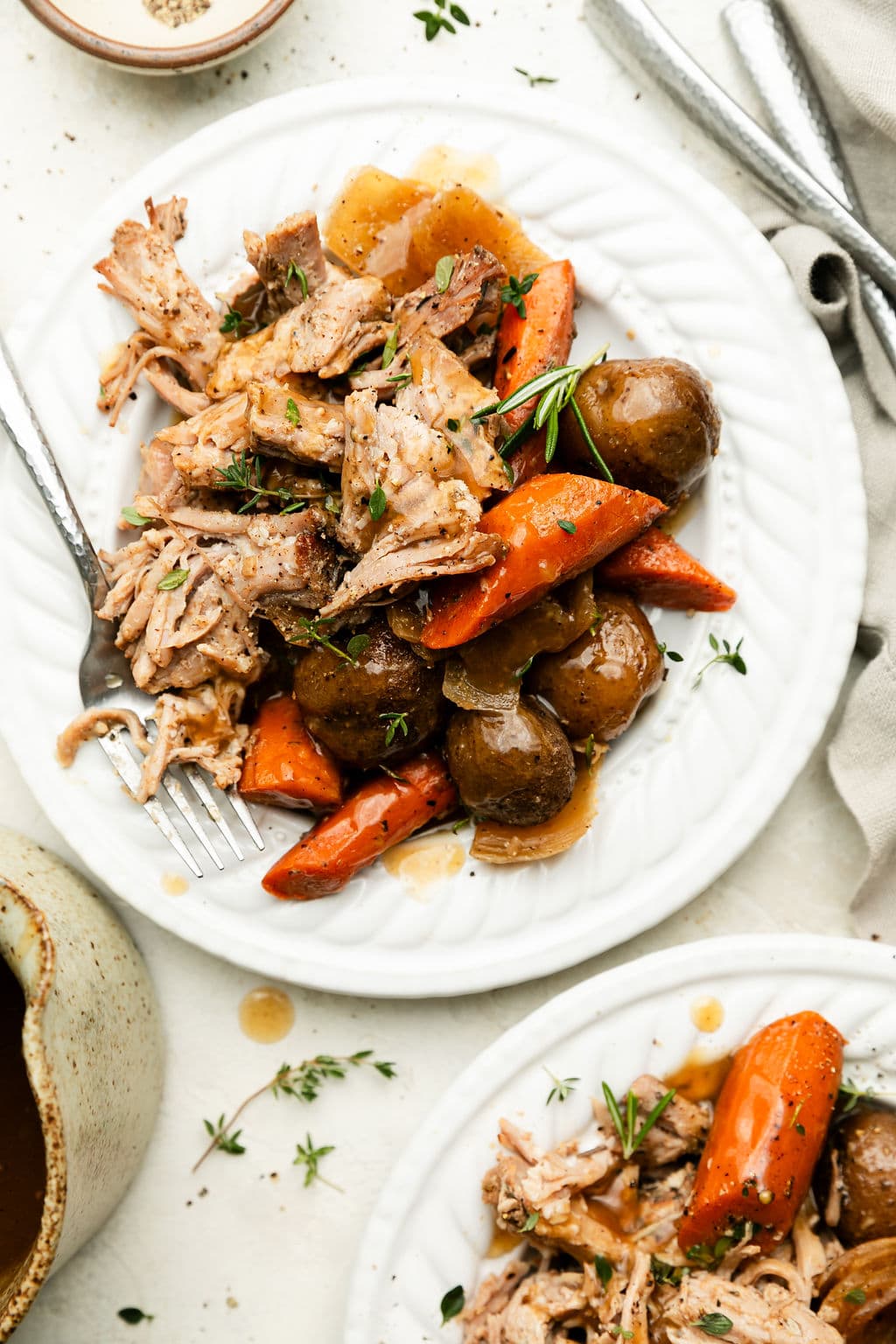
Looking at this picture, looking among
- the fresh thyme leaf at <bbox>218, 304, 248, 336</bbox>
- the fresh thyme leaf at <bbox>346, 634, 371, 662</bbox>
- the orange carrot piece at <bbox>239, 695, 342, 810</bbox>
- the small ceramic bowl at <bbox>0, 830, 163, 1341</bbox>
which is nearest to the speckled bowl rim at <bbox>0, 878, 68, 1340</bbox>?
the small ceramic bowl at <bbox>0, 830, 163, 1341</bbox>

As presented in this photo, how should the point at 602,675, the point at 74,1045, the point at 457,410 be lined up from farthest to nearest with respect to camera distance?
1. the point at 602,675
2. the point at 457,410
3. the point at 74,1045

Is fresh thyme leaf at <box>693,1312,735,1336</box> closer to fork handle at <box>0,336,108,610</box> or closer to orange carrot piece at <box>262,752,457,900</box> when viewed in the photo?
orange carrot piece at <box>262,752,457,900</box>

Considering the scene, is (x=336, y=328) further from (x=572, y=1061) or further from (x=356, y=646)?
(x=572, y=1061)

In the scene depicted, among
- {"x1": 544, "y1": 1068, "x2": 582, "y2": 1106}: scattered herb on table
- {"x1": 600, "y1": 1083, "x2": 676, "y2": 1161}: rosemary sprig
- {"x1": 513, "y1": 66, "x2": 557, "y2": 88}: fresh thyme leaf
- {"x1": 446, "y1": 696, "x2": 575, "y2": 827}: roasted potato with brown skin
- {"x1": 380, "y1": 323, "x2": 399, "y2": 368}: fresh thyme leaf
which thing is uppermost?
{"x1": 513, "y1": 66, "x2": 557, "y2": 88}: fresh thyme leaf

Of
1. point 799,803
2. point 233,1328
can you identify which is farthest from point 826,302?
point 233,1328

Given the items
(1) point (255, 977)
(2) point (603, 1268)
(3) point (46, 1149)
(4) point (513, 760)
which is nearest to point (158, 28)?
(4) point (513, 760)

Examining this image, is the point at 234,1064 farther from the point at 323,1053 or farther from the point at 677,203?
the point at 677,203
